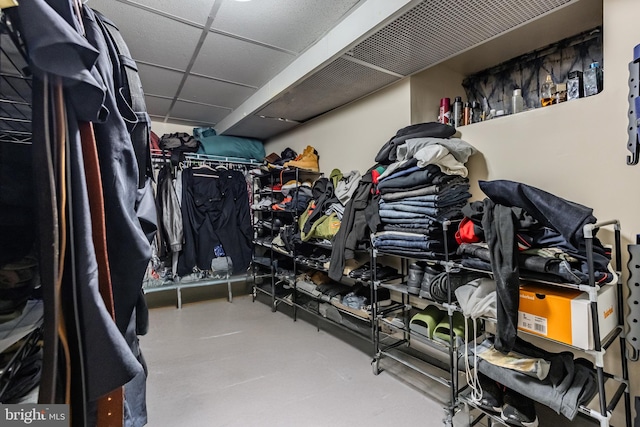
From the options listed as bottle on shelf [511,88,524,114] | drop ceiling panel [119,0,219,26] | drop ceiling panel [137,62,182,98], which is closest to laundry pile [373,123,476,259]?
bottle on shelf [511,88,524,114]

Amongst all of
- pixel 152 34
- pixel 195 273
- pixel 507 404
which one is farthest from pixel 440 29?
pixel 195 273

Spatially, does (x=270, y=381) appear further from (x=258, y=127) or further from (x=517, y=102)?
(x=258, y=127)

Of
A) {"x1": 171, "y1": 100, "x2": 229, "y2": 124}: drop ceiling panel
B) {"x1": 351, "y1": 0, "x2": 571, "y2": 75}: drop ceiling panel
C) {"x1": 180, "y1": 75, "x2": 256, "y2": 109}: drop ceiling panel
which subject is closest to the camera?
{"x1": 351, "y1": 0, "x2": 571, "y2": 75}: drop ceiling panel

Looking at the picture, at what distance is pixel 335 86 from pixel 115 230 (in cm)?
225

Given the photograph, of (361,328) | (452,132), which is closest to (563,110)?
(452,132)

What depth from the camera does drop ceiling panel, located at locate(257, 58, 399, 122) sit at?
89.0 inches

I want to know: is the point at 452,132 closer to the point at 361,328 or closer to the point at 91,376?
the point at 361,328

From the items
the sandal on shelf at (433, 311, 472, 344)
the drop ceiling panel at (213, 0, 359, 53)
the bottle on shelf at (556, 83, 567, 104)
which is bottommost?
the sandal on shelf at (433, 311, 472, 344)

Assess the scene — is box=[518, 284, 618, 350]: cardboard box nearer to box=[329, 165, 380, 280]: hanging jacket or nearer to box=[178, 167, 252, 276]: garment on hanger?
box=[329, 165, 380, 280]: hanging jacket

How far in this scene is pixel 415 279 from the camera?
6.37 ft

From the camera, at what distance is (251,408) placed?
1.79m
